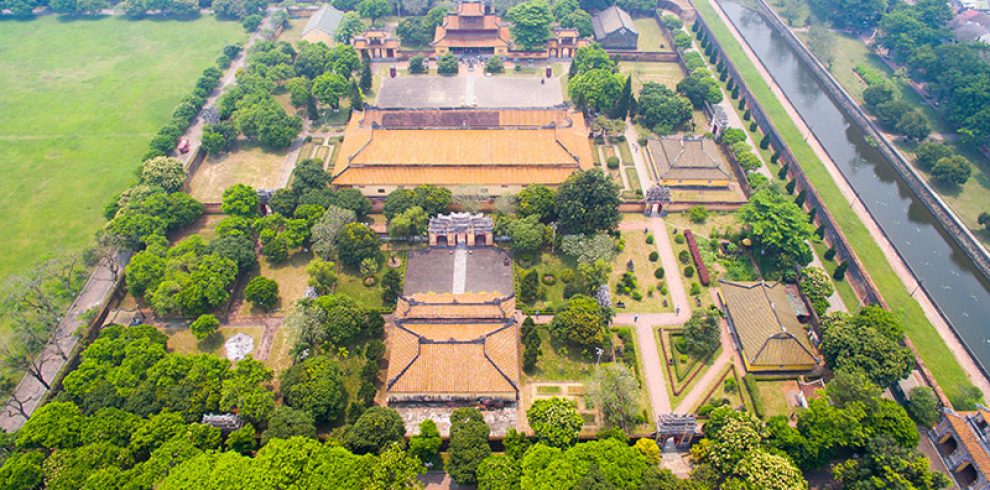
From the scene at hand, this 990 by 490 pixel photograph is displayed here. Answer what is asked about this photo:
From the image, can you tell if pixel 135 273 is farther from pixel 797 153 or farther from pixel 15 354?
pixel 797 153

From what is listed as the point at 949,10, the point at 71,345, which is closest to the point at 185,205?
the point at 71,345

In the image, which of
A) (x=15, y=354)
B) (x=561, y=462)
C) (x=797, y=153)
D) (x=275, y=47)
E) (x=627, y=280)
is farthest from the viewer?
(x=275, y=47)

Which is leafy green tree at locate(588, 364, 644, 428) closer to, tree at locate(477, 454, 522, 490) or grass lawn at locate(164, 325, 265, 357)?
tree at locate(477, 454, 522, 490)

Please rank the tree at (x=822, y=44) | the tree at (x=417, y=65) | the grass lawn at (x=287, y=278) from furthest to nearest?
the tree at (x=822, y=44), the tree at (x=417, y=65), the grass lawn at (x=287, y=278)

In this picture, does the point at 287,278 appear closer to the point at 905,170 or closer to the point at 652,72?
the point at 652,72

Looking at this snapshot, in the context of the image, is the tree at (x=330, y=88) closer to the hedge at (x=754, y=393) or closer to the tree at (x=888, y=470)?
the hedge at (x=754, y=393)

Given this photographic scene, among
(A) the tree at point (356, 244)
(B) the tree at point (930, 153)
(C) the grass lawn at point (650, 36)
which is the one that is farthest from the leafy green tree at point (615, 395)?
(C) the grass lawn at point (650, 36)
